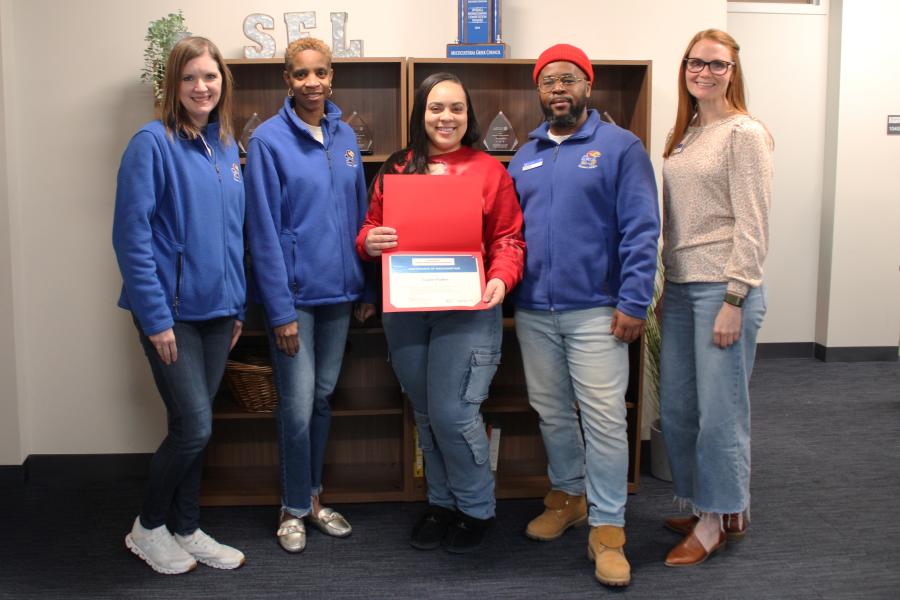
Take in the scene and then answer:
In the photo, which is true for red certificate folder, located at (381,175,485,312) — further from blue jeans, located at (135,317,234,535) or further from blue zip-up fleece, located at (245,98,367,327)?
blue jeans, located at (135,317,234,535)

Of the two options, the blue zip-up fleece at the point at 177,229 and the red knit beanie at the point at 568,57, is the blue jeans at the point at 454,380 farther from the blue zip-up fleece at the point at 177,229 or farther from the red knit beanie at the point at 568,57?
the red knit beanie at the point at 568,57

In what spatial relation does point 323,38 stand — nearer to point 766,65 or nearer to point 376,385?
point 376,385

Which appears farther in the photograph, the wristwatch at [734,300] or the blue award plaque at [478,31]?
the blue award plaque at [478,31]

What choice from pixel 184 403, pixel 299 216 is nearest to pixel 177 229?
pixel 299 216

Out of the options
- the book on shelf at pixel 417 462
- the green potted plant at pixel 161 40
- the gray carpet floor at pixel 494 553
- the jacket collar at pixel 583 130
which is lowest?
the gray carpet floor at pixel 494 553

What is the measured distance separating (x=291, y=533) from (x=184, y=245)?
1059 millimetres

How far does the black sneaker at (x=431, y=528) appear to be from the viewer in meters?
2.62

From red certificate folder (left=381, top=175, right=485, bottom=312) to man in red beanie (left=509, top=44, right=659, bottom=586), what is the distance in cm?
20

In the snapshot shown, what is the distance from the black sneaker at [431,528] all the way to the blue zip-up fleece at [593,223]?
0.81 metres

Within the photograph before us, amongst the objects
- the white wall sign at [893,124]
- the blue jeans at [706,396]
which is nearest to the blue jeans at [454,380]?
the blue jeans at [706,396]

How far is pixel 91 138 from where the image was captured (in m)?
3.07

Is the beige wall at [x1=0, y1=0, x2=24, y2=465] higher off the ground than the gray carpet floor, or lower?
higher

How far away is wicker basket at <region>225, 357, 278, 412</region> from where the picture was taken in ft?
9.32

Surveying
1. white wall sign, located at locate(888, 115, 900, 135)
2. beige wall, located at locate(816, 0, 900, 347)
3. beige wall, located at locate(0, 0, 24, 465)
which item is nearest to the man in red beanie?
beige wall, located at locate(0, 0, 24, 465)
